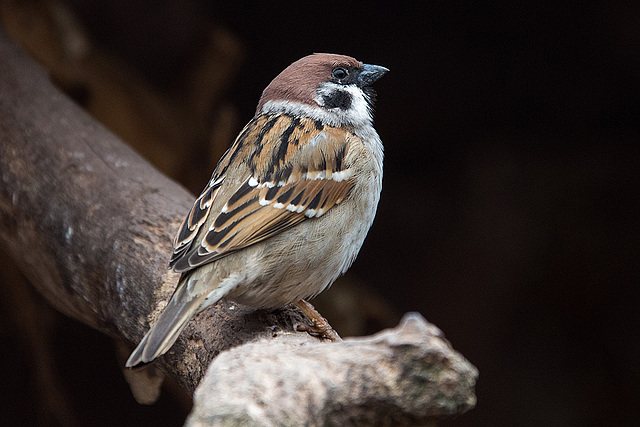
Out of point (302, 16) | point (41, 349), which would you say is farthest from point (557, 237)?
point (41, 349)

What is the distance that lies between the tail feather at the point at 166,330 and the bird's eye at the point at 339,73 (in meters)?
1.30

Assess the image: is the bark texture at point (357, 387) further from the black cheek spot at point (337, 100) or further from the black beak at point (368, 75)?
the black beak at point (368, 75)

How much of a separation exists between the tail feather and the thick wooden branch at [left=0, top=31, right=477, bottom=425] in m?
0.26

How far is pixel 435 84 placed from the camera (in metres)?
5.15

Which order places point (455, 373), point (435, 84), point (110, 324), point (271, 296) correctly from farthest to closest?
point (435, 84) → point (110, 324) → point (271, 296) → point (455, 373)

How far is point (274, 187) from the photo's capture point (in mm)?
2562

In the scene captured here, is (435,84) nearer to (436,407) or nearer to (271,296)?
(271,296)

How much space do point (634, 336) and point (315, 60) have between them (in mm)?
3547

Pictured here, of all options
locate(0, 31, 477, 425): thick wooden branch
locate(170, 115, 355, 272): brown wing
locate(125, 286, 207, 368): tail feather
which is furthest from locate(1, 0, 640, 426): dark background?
locate(125, 286, 207, 368): tail feather

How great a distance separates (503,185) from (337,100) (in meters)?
2.74

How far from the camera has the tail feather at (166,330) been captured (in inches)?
78.6

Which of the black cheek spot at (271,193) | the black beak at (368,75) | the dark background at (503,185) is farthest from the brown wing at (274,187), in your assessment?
the dark background at (503,185)

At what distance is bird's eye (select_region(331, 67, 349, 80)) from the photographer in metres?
3.05

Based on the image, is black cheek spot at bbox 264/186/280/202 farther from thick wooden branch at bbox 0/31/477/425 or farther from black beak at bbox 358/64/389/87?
black beak at bbox 358/64/389/87
